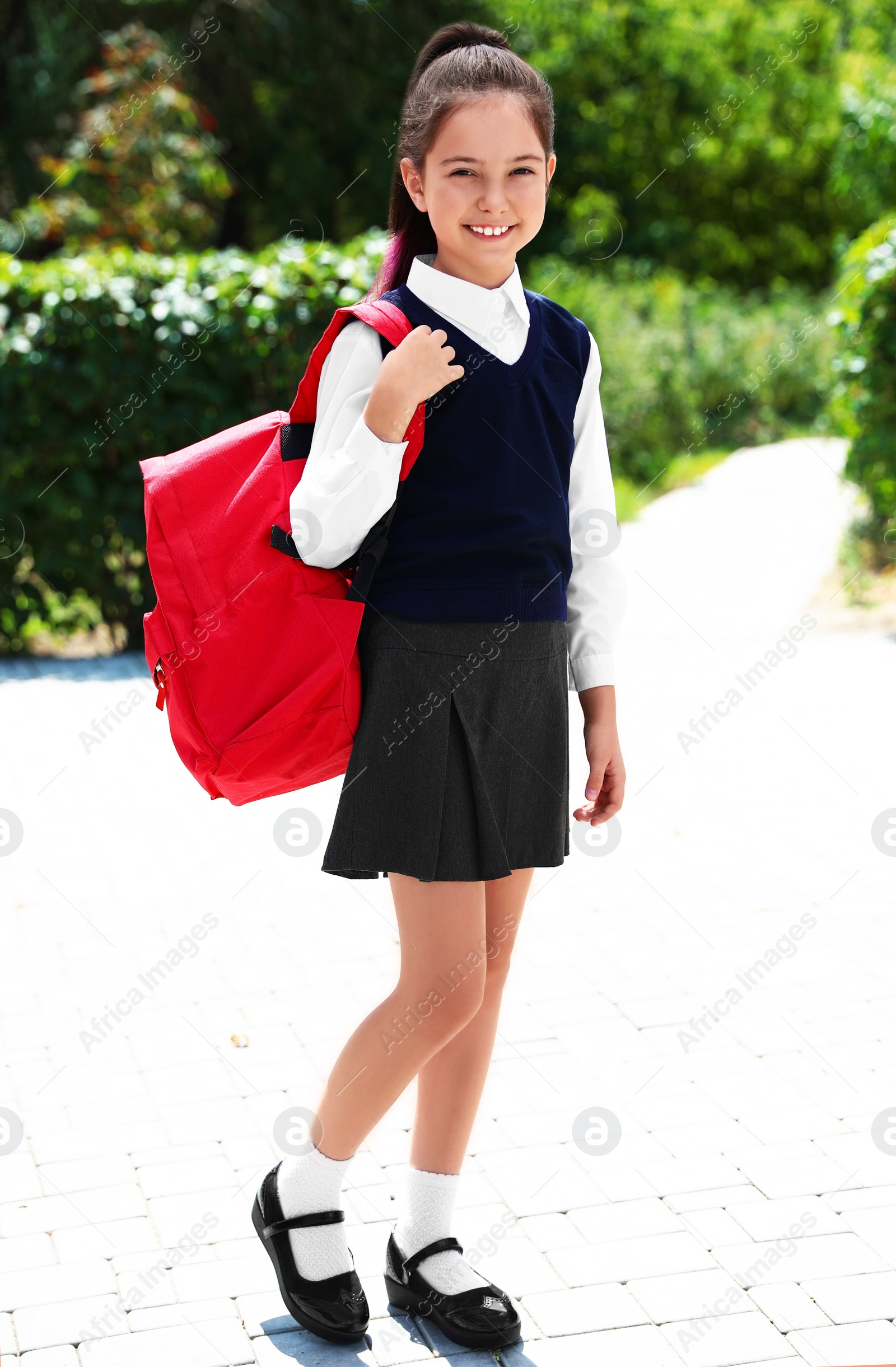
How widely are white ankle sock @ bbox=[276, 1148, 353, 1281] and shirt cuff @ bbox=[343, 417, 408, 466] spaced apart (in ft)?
3.81

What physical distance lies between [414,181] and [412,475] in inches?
18.4

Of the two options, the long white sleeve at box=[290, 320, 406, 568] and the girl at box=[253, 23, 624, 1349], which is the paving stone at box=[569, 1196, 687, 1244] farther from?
the long white sleeve at box=[290, 320, 406, 568]

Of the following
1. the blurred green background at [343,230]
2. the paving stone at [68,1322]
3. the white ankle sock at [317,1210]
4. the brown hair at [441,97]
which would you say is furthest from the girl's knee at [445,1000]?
the blurred green background at [343,230]

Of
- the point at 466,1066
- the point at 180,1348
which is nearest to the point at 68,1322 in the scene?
the point at 180,1348

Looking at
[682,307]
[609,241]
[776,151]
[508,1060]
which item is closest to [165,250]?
[682,307]

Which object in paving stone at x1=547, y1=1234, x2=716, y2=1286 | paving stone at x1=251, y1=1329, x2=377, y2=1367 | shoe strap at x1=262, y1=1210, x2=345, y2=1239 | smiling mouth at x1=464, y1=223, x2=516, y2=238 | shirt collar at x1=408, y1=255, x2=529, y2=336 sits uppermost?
smiling mouth at x1=464, y1=223, x2=516, y2=238

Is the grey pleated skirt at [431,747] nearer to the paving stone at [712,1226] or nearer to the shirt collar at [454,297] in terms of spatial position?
the shirt collar at [454,297]

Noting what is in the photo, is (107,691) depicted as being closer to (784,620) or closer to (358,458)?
(784,620)

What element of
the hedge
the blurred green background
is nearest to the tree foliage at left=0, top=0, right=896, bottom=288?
the blurred green background

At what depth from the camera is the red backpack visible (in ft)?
6.50

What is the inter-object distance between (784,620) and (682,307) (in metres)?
8.11

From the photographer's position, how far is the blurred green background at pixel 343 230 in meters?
6.63

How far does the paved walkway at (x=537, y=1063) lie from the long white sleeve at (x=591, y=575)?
1110 millimetres

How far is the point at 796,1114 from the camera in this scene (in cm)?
296
